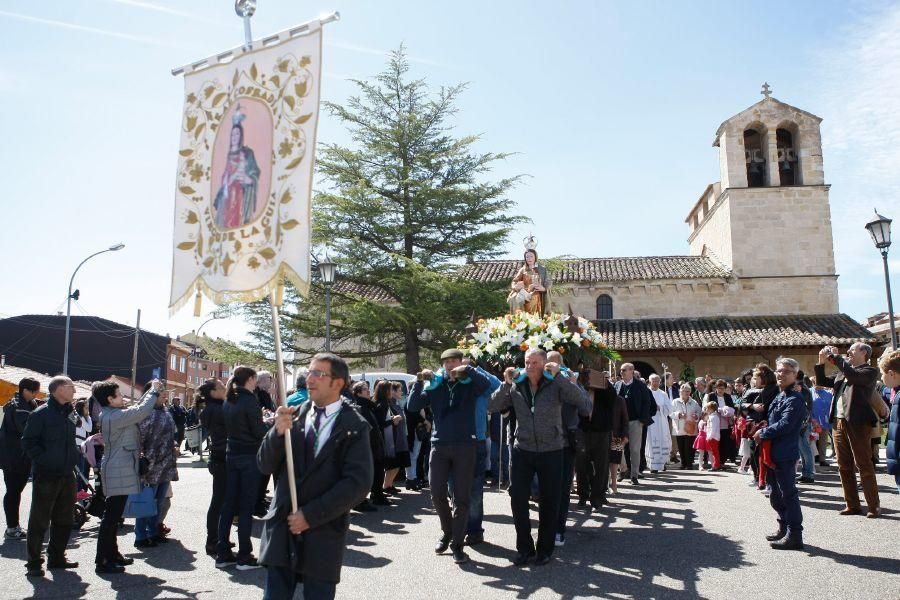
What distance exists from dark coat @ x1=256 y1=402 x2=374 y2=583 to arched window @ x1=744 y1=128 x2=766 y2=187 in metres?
35.5

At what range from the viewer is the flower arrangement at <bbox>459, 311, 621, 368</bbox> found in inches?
386

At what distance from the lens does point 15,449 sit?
8.49m

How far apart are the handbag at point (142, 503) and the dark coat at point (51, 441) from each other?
0.75 metres

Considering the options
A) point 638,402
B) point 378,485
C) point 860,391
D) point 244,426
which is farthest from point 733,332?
point 244,426

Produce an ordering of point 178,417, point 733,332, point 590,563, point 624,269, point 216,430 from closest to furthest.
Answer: point 590,563 < point 216,430 < point 178,417 < point 733,332 < point 624,269

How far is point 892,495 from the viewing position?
34.1ft

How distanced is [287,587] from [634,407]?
384 inches

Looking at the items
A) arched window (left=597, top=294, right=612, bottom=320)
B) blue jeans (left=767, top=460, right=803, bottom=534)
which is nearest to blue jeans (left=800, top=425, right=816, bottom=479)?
blue jeans (left=767, top=460, right=803, bottom=534)

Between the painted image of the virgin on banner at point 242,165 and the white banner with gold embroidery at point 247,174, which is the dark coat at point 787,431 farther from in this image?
the painted image of the virgin on banner at point 242,165

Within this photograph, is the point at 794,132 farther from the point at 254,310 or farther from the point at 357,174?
the point at 254,310

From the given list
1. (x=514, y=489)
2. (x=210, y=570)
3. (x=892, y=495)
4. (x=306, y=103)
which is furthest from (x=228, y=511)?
(x=892, y=495)

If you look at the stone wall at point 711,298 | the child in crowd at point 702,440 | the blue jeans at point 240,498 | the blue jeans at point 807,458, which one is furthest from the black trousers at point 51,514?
the stone wall at point 711,298

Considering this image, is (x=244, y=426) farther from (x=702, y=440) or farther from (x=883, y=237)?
(x=883, y=237)

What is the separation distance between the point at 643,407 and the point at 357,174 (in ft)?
56.2
